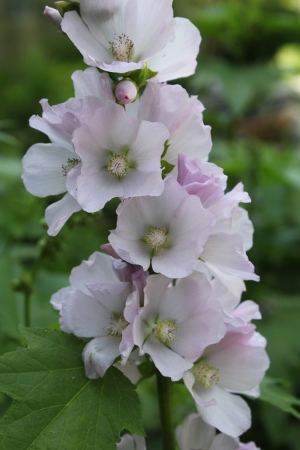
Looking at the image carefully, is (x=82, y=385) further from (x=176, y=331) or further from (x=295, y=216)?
(x=295, y=216)

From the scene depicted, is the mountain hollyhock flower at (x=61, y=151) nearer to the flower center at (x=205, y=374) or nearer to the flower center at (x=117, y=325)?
the flower center at (x=117, y=325)

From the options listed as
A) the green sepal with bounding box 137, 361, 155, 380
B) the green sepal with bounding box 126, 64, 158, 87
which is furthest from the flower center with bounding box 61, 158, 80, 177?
the green sepal with bounding box 137, 361, 155, 380

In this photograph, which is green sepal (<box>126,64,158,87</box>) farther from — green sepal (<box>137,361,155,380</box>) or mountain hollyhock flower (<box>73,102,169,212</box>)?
green sepal (<box>137,361,155,380</box>)

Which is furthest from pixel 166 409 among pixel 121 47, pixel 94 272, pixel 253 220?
pixel 253 220

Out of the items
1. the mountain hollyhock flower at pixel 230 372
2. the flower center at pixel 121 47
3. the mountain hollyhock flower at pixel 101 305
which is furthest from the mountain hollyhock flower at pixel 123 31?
the mountain hollyhock flower at pixel 230 372

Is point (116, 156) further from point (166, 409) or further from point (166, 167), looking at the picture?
point (166, 409)

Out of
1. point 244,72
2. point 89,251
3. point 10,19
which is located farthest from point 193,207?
point 10,19
